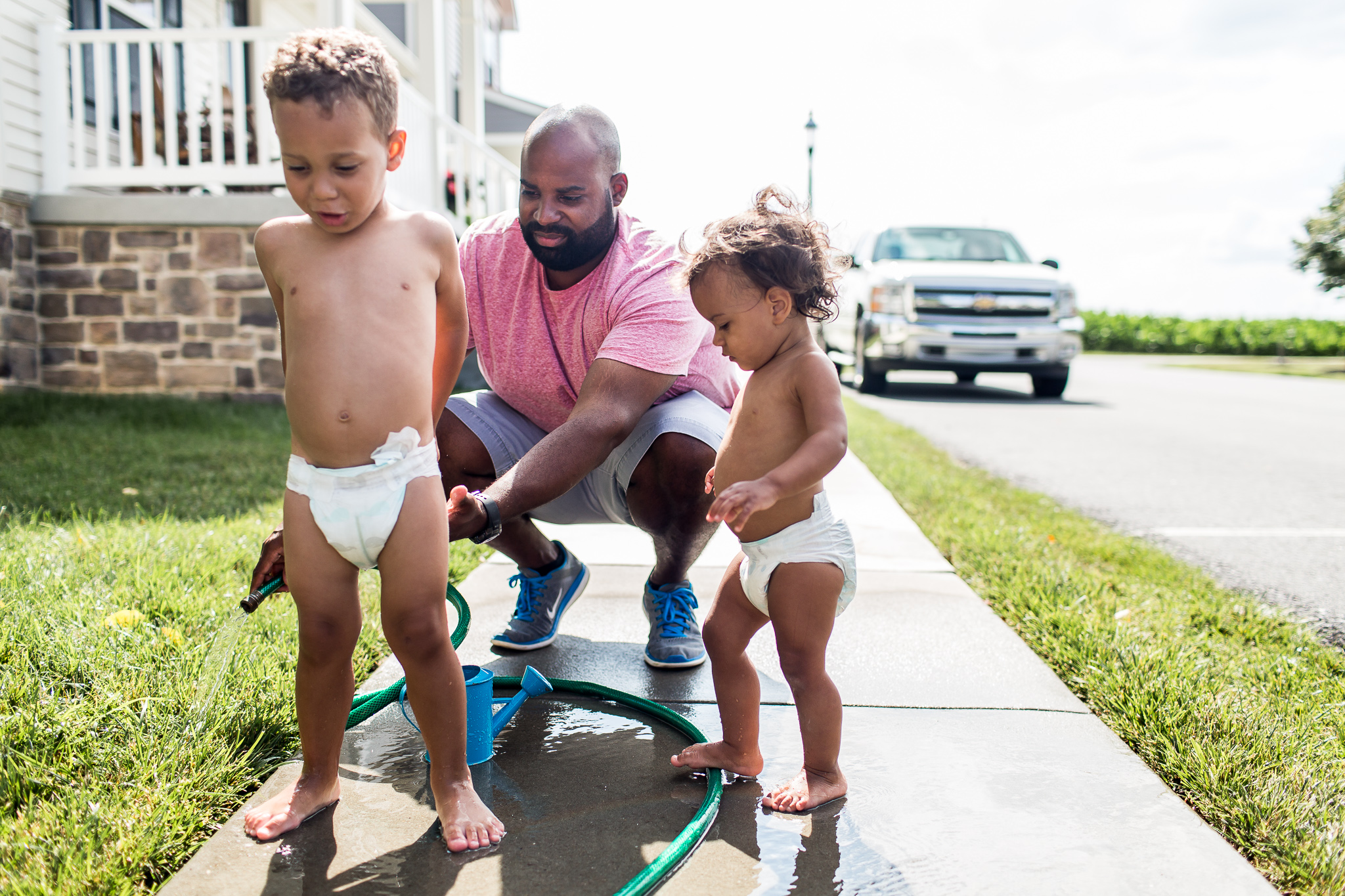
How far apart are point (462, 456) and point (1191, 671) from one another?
199cm

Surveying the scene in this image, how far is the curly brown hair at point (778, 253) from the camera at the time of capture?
72.0 inches

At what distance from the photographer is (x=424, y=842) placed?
171 centimetres

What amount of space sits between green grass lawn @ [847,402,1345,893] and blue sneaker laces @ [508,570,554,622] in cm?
141

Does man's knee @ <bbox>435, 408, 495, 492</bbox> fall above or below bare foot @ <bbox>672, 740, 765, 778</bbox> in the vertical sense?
above

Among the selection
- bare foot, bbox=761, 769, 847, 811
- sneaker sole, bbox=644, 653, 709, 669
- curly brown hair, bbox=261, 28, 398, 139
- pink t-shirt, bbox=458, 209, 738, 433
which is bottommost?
bare foot, bbox=761, 769, 847, 811

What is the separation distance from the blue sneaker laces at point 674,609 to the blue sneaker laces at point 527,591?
0.33 m

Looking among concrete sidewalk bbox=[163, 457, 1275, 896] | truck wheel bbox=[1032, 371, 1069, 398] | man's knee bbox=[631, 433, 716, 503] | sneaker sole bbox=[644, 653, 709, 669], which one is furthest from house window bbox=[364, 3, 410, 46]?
concrete sidewalk bbox=[163, 457, 1275, 896]

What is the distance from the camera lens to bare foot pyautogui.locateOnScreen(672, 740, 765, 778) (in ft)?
6.50

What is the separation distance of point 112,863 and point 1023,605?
2522 millimetres

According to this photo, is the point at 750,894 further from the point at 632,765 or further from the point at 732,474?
the point at 732,474

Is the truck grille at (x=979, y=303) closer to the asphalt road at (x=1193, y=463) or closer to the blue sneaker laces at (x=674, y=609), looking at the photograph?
the asphalt road at (x=1193, y=463)

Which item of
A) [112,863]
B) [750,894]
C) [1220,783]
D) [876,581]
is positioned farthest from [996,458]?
[112,863]

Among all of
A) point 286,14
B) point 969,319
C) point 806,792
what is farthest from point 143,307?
point 969,319

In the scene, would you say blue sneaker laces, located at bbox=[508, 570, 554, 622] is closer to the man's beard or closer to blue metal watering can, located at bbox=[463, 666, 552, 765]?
blue metal watering can, located at bbox=[463, 666, 552, 765]
